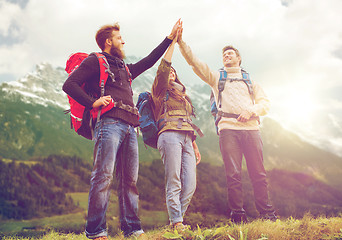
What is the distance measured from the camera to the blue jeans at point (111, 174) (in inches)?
130

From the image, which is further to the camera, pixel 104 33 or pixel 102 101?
pixel 104 33

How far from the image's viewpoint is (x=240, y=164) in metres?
5.10

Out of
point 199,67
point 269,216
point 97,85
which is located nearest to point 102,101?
point 97,85

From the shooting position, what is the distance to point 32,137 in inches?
5684

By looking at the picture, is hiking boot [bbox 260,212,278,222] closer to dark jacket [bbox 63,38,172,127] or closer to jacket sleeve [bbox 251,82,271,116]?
jacket sleeve [bbox 251,82,271,116]

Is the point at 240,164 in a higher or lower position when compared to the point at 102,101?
lower

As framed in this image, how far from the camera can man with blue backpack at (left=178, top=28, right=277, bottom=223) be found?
16.1ft

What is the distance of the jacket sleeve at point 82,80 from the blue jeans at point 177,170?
4.56 feet

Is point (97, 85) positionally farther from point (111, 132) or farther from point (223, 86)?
point (223, 86)

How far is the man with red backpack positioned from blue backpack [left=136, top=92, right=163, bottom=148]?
2.05 feet

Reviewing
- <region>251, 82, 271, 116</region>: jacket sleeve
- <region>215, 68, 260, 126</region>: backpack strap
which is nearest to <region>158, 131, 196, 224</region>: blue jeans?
<region>215, 68, 260, 126</region>: backpack strap

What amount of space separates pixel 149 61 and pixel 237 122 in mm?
2008

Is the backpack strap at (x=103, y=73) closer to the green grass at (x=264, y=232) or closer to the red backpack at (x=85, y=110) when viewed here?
the red backpack at (x=85, y=110)

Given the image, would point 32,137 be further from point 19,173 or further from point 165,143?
point 165,143
